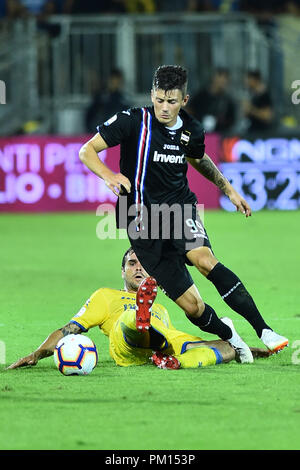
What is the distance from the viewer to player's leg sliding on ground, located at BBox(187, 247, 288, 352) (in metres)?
6.27

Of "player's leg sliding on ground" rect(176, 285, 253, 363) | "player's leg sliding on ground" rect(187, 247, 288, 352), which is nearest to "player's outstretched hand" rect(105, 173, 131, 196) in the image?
"player's leg sliding on ground" rect(187, 247, 288, 352)

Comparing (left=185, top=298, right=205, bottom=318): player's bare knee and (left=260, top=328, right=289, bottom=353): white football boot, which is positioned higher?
(left=185, top=298, right=205, bottom=318): player's bare knee

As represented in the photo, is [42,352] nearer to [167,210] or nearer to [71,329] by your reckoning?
[71,329]

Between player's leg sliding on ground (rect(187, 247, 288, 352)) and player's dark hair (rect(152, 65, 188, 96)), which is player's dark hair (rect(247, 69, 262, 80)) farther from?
player's leg sliding on ground (rect(187, 247, 288, 352))

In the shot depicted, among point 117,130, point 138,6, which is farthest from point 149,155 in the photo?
point 138,6

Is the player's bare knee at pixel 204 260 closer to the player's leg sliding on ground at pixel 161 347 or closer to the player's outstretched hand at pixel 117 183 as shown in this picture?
the player's leg sliding on ground at pixel 161 347

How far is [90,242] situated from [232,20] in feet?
23.7

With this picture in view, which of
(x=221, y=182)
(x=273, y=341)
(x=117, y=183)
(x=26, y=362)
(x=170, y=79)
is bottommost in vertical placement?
(x=26, y=362)

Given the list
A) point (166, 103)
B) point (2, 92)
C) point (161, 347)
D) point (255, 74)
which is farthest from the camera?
point (2, 92)

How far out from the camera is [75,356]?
6.00 m

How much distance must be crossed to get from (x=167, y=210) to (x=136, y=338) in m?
0.80

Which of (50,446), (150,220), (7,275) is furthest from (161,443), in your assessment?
(7,275)

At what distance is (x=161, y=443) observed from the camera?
443 cm

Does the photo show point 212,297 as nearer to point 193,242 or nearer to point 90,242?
point 193,242
